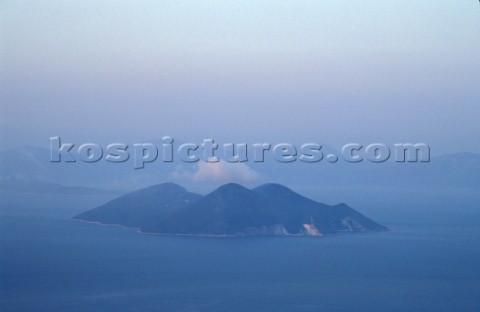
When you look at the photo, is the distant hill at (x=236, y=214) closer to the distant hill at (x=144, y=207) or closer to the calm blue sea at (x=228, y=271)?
the distant hill at (x=144, y=207)

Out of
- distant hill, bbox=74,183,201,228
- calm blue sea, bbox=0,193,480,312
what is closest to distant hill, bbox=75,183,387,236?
distant hill, bbox=74,183,201,228

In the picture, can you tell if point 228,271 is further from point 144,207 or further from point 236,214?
point 144,207

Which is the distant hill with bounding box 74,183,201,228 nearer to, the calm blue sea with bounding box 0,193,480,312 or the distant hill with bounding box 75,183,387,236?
the distant hill with bounding box 75,183,387,236

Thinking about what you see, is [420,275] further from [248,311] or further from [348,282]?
[248,311]

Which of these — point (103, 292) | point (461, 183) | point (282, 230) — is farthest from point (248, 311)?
point (461, 183)

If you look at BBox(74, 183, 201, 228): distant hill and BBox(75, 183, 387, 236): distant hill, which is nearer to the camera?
BBox(75, 183, 387, 236): distant hill

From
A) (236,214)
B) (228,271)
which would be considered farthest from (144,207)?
(228,271)
